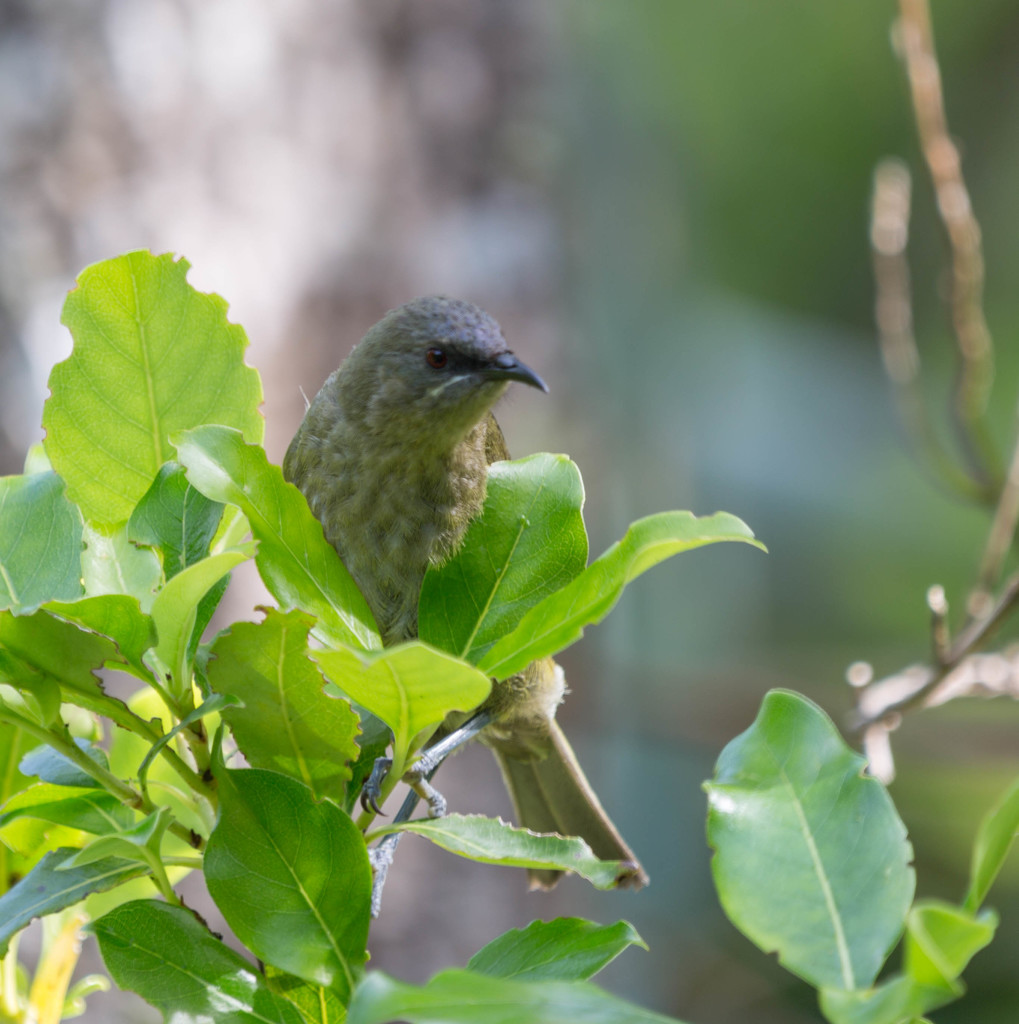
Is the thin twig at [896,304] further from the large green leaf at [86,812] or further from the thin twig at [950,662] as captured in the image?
the large green leaf at [86,812]

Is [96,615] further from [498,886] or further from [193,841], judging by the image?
[498,886]

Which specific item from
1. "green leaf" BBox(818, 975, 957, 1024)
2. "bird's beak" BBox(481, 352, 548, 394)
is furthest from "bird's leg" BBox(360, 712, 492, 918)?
"bird's beak" BBox(481, 352, 548, 394)

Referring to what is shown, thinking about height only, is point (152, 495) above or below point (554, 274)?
below

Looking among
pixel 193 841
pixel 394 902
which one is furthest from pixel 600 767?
pixel 193 841

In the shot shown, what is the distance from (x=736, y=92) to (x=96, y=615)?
7658 millimetres

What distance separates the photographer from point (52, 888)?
0.91m

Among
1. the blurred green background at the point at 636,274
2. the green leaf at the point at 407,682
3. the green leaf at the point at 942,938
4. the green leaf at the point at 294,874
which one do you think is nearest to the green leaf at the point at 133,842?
the green leaf at the point at 294,874

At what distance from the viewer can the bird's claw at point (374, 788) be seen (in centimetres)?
108

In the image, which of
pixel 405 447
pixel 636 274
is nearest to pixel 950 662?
pixel 405 447

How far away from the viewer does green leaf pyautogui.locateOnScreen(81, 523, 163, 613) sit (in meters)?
0.96

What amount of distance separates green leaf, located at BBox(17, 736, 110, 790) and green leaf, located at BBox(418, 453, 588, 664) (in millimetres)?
314

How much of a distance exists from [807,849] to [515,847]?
0.23m

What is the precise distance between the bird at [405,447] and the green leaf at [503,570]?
76 centimetres

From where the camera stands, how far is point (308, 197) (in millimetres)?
3791
